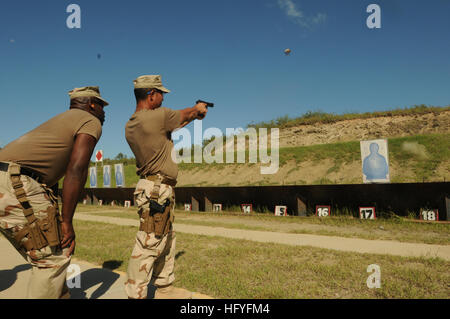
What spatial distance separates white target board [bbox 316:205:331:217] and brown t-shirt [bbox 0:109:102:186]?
907cm

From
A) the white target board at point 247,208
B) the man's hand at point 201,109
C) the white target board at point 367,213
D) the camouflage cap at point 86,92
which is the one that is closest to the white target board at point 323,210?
the white target board at point 367,213

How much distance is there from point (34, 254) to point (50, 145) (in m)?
0.79

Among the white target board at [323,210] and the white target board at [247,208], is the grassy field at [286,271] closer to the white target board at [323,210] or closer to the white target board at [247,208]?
the white target board at [323,210]

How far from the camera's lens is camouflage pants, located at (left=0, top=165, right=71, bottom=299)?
2.25 metres

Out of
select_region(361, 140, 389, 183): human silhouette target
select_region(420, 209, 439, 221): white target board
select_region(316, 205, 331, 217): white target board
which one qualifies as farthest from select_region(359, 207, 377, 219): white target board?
select_region(361, 140, 389, 183): human silhouette target

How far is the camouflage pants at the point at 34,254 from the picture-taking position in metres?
2.25

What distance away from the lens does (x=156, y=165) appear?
305cm

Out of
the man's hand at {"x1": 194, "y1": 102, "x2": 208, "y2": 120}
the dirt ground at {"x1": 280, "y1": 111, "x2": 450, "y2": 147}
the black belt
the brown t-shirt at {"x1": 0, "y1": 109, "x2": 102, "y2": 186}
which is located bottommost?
the black belt

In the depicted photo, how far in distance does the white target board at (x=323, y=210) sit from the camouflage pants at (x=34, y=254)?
9.18 metres

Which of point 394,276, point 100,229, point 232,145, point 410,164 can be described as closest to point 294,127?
point 232,145

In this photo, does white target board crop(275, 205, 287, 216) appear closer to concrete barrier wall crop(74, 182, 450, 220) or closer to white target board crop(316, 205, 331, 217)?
concrete barrier wall crop(74, 182, 450, 220)

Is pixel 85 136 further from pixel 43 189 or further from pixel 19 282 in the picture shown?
pixel 19 282

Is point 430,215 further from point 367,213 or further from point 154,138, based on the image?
point 154,138

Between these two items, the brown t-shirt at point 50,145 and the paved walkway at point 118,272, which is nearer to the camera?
the brown t-shirt at point 50,145
